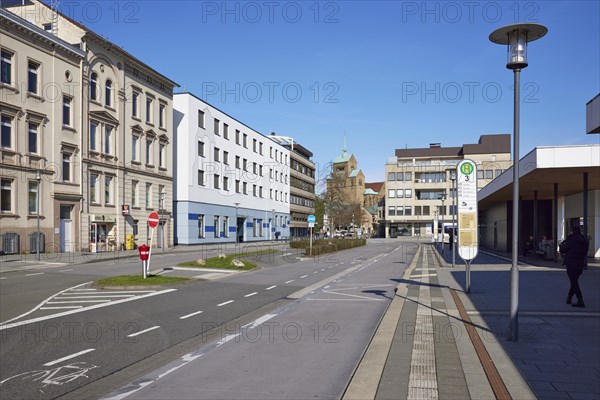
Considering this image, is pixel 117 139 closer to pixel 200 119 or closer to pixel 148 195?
pixel 148 195

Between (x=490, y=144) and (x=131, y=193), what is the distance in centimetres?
8386

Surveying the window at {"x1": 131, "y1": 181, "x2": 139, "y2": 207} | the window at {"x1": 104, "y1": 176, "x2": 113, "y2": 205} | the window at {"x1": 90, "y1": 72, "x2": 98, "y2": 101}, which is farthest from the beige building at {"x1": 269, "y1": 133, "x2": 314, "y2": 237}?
the window at {"x1": 90, "y1": 72, "x2": 98, "y2": 101}

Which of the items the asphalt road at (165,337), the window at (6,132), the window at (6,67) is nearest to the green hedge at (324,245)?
the window at (6,132)

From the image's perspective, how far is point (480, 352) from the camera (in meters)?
7.59

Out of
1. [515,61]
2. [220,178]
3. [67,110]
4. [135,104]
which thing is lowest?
[515,61]

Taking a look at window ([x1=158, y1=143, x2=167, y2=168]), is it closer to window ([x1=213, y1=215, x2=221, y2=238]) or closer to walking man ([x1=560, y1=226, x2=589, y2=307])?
window ([x1=213, y1=215, x2=221, y2=238])

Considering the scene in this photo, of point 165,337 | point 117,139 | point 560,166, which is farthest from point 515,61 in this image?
point 117,139

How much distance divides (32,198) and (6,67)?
7870 millimetres

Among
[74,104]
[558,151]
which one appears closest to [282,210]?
[74,104]

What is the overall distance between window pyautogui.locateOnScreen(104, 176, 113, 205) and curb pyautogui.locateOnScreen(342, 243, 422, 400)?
33515mm

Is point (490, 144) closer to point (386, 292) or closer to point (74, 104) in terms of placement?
point (74, 104)

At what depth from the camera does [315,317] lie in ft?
37.0

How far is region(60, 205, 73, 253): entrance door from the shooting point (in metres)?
35.3

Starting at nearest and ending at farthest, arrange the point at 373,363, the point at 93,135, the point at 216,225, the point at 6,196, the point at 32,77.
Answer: the point at 373,363 → the point at 6,196 → the point at 32,77 → the point at 93,135 → the point at 216,225
